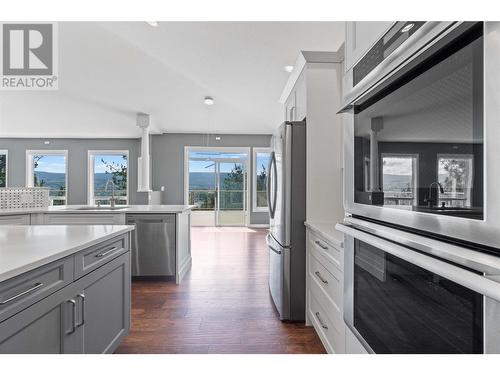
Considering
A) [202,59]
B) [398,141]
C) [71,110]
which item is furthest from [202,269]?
[71,110]

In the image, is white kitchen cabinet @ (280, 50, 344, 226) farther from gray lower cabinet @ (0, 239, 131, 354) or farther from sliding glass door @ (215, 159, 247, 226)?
sliding glass door @ (215, 159, 247, 226)

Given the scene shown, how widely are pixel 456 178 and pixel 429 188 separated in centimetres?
10

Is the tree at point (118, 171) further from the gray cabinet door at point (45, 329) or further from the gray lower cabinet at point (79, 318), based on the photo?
the gray cabinet door at point (45, 329)

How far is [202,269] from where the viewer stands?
3.92 m

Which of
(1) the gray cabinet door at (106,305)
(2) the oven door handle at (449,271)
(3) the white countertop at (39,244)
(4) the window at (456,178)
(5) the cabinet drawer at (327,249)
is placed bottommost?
(1) the gray cabinet door at (106,305)

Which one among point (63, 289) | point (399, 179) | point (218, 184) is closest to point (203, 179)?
point (218, 184)

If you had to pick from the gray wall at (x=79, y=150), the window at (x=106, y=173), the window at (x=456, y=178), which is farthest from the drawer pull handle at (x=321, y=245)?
the window at (x=106, y=173)

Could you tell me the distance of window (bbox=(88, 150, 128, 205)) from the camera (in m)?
8.19

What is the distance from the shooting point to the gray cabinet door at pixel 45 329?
3.18 ft

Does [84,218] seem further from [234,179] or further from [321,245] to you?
[234,179]

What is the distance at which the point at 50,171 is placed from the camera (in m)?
8.30

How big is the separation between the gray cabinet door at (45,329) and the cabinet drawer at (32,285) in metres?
0.03

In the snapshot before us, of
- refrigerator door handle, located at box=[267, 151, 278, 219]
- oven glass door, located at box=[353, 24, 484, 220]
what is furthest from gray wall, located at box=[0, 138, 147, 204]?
oven glass door, located at box=[353, 24, 484, 220]
